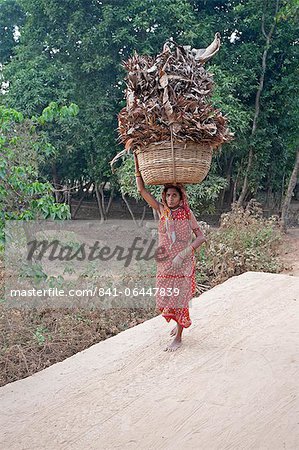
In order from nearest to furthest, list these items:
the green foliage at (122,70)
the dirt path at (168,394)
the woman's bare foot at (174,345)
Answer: the dirt path at (168,394) → the woman's bare foot at (174,345) → the green foliage at (122,70)

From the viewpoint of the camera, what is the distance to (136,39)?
448 inches

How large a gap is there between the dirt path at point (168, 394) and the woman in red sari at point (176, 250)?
437mm

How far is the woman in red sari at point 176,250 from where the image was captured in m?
3.72

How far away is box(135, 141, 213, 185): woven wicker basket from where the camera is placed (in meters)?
3.41

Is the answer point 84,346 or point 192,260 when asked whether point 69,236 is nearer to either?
point 84,346

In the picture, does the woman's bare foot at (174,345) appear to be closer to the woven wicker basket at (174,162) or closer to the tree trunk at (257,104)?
the woven wicker basket at (174,162)

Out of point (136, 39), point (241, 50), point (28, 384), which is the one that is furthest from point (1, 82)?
point (28, 384)

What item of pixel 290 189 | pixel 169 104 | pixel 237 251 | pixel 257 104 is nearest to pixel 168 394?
pixel 169 104

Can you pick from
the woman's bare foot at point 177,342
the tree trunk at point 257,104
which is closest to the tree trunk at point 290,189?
the tree trunk at point 257,104

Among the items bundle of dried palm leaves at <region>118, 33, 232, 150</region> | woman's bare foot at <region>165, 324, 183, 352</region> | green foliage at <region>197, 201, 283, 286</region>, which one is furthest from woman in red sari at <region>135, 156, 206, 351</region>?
green foliage at <region>197, 201, 283, 286</region>

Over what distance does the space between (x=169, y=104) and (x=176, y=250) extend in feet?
3.72

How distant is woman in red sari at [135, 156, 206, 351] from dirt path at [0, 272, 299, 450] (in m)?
0.44

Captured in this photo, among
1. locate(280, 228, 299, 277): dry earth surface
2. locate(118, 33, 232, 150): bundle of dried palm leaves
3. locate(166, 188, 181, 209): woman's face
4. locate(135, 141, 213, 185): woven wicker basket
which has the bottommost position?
locate(280, 228, 299, 277): dry earth surface

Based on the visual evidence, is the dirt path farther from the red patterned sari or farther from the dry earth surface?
the dry earth surface
